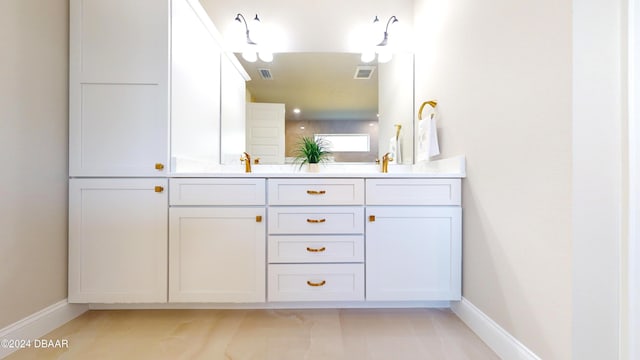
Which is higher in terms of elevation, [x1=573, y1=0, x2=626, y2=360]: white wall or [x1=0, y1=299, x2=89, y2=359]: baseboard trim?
[x1=573, y1=0, x2=626, y2=360]: white wall

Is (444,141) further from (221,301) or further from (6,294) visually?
(6,294)

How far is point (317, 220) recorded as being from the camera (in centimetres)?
158

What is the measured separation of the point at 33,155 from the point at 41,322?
83 cm

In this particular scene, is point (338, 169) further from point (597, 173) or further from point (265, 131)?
point (597, 173)

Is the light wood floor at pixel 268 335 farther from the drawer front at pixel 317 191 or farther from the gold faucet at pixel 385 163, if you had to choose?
the gold faucet at pixel 385 163

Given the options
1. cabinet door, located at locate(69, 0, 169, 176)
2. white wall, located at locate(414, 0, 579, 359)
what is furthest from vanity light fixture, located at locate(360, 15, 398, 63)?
cabinet door, located at locate(69, 0, 169, 176)

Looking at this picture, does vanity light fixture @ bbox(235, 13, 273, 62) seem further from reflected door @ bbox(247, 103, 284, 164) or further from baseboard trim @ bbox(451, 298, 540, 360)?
baseboard trim @ bbox(451, 298, 540, 360)

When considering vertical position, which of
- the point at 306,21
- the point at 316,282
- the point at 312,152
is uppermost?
the point at 306,21

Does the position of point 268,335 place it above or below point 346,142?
below

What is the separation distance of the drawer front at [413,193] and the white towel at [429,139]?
0.28 metres

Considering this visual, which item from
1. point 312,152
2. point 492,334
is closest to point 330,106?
point 312,152

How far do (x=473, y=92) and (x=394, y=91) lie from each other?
870 millimetres

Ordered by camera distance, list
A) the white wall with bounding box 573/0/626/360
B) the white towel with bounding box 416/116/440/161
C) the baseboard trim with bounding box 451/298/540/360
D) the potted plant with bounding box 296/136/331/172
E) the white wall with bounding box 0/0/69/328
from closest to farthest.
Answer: the white wall with bounding box 573/0/626/360
the baseboard trim with bounding box 451/298/540/360
the white wall with bounding box 0/0/69/328
the white towel with bounding box 416/116/440/161
the potted plant with bounding box 296/136/331/172

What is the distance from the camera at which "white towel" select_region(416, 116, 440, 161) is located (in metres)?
1.79
